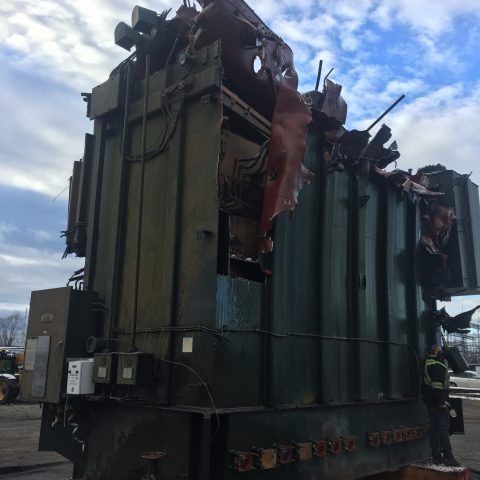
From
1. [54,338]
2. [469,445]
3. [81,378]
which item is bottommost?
[469,445]

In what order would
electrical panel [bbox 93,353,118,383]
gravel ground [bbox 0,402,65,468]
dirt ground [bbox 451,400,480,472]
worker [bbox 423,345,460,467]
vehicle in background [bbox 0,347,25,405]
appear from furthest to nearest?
1. vehicle in background [bbox 0,347,25,405]
2. dirt ground [bbox 451,400,480,472]
3. gravel ground [bbox 0,402,65,468]
4. worker [bbox 423,345,460,467]
5. electrical panel [bbox 93,353,118,383]

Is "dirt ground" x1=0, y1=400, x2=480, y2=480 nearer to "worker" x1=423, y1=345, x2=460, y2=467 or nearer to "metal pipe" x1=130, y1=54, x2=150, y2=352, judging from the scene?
"worker" x1=423, y1=345, x2=460, y2=467

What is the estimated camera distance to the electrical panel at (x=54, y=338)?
13.4 feet

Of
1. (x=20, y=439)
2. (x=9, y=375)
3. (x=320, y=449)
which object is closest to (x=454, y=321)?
(x=320, y=449)

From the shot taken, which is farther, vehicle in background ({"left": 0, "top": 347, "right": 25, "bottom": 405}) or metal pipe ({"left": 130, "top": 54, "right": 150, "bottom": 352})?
vehicle in background ({"left": 0, "top": 347, "right": 25, "bottom": 405})

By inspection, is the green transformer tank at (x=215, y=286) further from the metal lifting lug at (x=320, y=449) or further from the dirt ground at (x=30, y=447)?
the dirt ground at (x=30, y=447)

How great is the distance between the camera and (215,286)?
354 cm

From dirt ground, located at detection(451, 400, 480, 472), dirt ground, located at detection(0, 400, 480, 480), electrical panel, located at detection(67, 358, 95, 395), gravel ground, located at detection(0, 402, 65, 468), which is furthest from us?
dirt ground, located at detection(451, 400, 480, 472)

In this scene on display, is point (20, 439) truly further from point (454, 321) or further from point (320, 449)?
point (454, 321)

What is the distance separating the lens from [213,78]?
3.86 m

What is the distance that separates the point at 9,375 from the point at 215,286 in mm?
16104

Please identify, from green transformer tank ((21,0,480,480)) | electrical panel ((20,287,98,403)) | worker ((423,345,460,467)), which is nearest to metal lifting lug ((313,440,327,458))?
green transformer tank ((21,0,480,480))

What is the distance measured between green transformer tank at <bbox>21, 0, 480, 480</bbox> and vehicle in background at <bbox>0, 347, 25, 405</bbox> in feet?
38.5

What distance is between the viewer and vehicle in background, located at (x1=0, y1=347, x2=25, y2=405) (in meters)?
16.7
